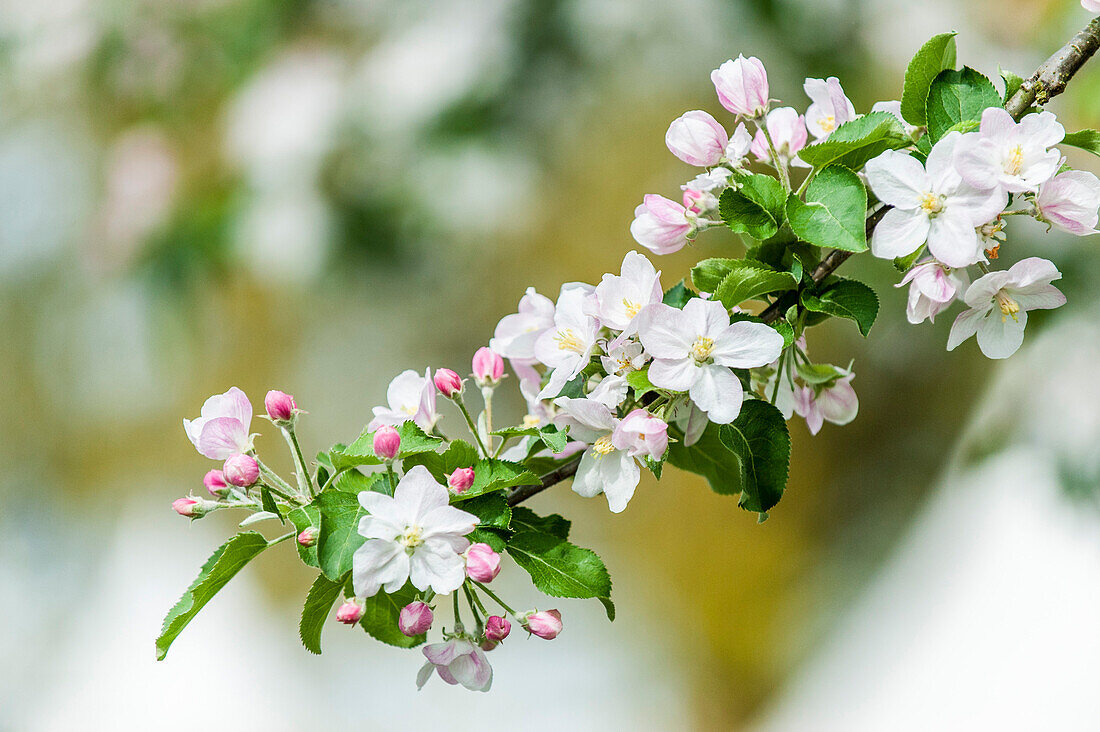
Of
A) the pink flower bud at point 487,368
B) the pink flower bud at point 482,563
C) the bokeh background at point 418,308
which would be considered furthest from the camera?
the bokeh background at point 418,308

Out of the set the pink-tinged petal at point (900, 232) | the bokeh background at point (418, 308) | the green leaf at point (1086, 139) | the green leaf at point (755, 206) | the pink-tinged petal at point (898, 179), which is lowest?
the bokeh background at point (418, 308)

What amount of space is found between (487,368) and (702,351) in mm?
136

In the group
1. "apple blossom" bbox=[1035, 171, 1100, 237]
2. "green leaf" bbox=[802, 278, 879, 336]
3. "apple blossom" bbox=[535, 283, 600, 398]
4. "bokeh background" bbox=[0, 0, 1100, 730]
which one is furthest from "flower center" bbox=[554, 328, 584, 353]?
"bokeh background" bbox=[0, 0, 1100, 730]

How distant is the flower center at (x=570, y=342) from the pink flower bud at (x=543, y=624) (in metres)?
0.13

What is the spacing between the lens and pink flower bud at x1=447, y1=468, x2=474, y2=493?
1.23 ft

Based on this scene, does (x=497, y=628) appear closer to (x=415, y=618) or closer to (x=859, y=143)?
(x=415, y=618)

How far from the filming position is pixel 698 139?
407mm

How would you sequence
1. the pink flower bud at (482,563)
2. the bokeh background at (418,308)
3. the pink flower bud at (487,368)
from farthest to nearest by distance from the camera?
the bokeh background at (418,308), the pink flower bud at (487,368), the pink flower bud at (482,563)

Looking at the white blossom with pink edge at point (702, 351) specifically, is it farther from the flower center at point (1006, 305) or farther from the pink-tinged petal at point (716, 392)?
the flower center at point (1006, 305)

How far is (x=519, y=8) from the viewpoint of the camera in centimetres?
151

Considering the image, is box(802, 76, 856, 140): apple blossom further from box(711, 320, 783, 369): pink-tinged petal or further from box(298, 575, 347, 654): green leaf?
box(298, 575, 347, 654): green leaf

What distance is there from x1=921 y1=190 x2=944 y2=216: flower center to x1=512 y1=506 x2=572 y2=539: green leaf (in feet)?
0.68

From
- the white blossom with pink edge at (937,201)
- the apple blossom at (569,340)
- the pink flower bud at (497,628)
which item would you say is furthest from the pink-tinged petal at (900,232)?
the pink flower bud at (497,628)

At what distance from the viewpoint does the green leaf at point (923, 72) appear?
1.32 feet
